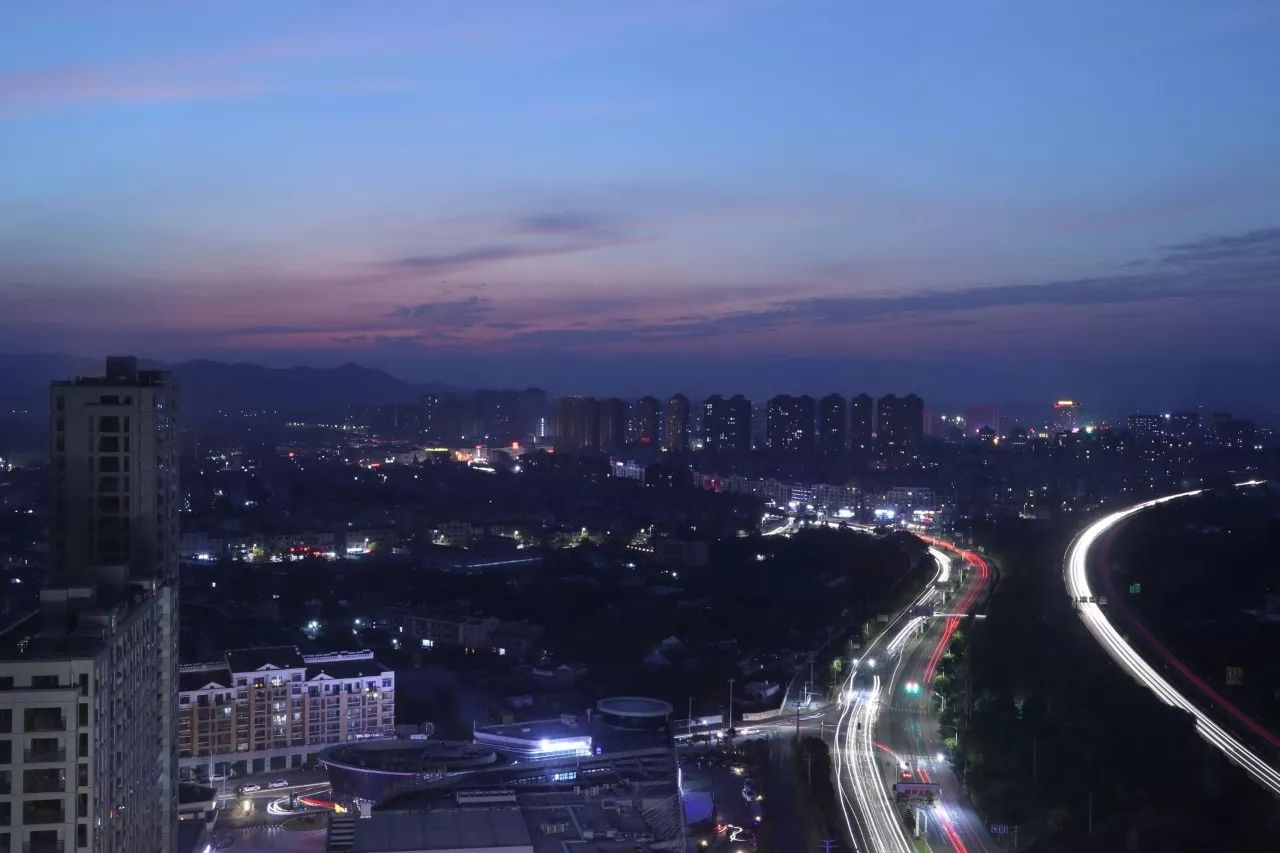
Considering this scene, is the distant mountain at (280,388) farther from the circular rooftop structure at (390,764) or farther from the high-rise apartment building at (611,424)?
the circular rooftop structure at (390,764)

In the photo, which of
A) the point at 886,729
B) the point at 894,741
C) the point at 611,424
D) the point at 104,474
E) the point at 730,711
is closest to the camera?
the point at 104,474

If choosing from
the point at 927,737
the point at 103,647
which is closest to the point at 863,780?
the point at 927,737

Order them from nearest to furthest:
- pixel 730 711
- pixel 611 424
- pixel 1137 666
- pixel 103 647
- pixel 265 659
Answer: pixel 103 647 < pixel 265 659 < pixel 1137 666 < pixel 730 711 < pixel 611 424

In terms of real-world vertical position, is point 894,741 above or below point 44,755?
below

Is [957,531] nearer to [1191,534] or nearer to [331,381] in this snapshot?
[1191,534]

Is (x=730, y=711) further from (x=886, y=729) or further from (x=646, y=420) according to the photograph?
(x=646, y=420)

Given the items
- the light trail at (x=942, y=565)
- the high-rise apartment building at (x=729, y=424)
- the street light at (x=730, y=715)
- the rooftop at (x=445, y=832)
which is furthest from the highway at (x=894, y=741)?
the high-rise apartment building at (x=729, y=424)

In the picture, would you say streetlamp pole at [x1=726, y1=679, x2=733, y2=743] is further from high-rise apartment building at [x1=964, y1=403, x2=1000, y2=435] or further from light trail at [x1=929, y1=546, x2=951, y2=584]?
high-rise apartment building at [x1=964, y1=403, x2=1000, y2=435]
